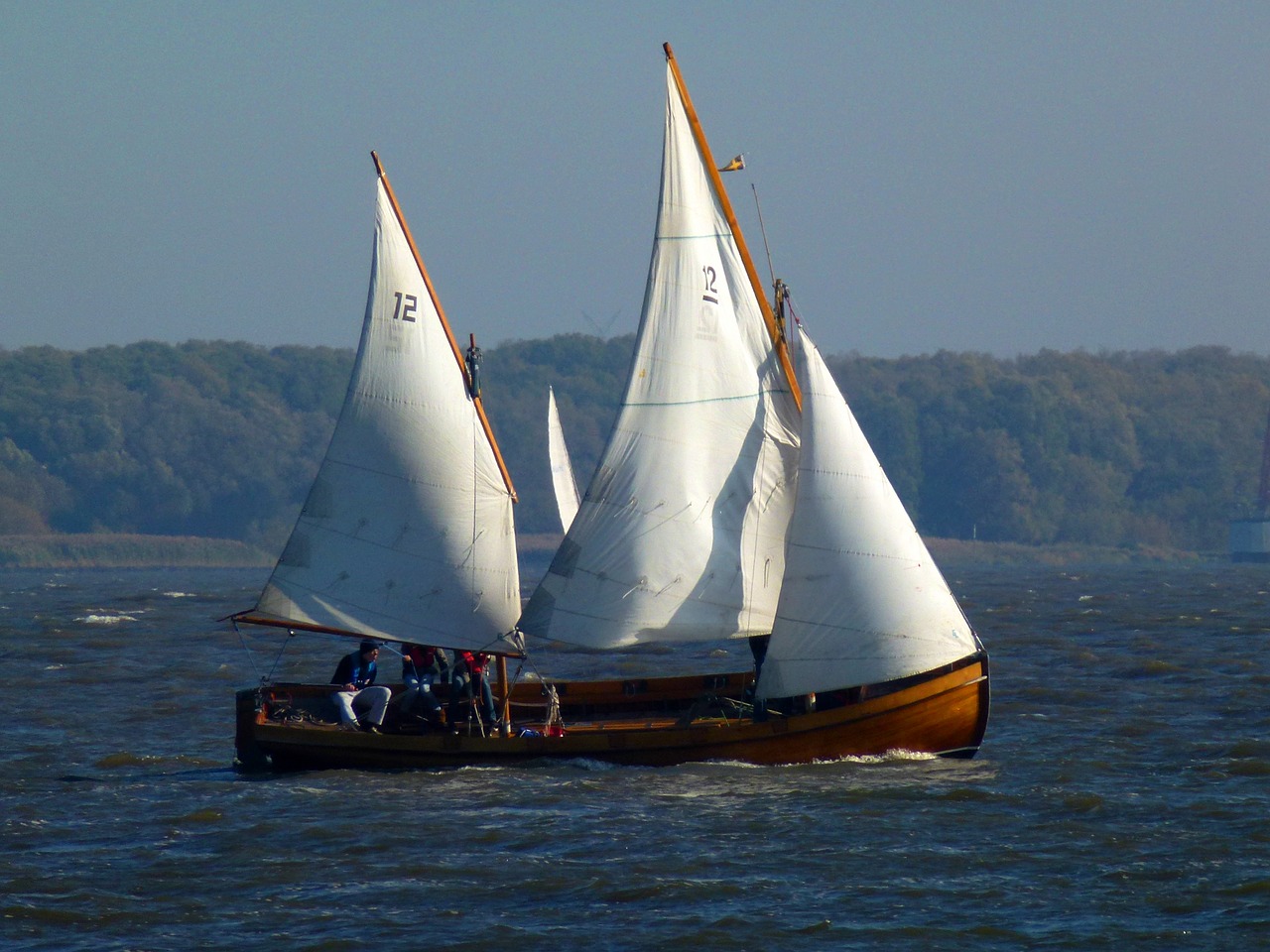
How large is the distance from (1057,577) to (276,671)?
74.0 m

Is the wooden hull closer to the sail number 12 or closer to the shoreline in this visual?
the sail number 12

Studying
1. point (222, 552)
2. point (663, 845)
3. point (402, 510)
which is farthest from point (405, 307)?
point (222, 552)

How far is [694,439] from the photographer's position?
85.7ft

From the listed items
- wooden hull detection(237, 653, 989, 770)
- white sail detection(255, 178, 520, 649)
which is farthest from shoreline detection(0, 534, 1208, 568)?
wooden hull detection(237, 653, 989, 770)

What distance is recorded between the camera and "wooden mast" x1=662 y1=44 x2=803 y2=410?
2600 cm

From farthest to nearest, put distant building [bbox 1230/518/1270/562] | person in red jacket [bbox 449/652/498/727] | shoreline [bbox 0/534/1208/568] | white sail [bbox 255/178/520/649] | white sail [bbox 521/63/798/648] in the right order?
distant building [bbox 1230/518/1270/562] → shoreline [bbox 0/534/1208/568] → white sail [bbox 255/178/520/649] → person in red jacket [bbox 449/652/498/727] → white sail [bbox 521/63/798/648]

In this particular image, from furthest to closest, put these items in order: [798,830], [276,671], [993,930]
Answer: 1. [276,671]
2. [798,830]
3. [993,930]

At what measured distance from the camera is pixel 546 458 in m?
183

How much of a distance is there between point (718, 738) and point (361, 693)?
17.2ft

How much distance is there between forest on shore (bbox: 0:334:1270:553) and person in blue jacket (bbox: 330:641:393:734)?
476 feet

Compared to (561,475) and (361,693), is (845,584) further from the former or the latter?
(561,475)

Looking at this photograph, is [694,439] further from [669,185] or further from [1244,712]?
[1244,712]

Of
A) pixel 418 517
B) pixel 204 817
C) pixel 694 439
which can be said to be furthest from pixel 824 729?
pixel 204 817

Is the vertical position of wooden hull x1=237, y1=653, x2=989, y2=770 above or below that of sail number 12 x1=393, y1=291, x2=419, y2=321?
below
